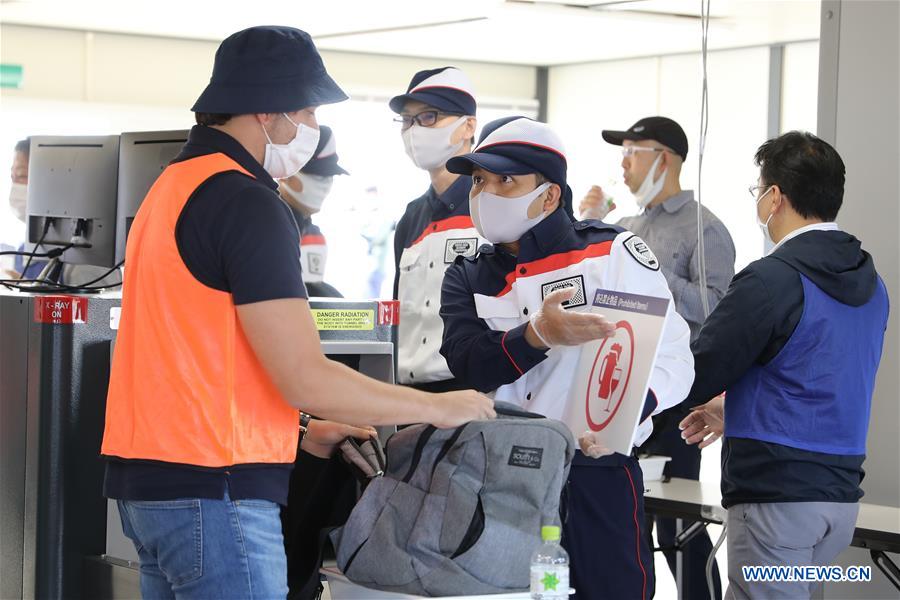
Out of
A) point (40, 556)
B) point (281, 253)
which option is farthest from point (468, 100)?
point (281, 253)

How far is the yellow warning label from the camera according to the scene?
10.3ft

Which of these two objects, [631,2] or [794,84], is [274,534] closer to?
[631,2]

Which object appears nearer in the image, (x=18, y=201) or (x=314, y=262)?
(x=314, y=262)

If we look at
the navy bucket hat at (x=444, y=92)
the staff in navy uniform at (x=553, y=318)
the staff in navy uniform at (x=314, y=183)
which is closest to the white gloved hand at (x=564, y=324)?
the staff in navy uniform at (x=553, y=318)

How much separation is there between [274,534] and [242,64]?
2.58 ft

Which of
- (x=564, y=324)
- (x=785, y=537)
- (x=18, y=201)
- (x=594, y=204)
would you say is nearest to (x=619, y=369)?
(x=564, y=324)

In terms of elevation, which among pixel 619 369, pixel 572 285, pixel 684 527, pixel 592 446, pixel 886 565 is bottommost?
pixel 684 527

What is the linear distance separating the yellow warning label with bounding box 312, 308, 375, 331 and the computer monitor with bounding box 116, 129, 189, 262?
2.64 feet

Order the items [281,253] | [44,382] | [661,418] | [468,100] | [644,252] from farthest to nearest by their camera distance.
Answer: [468,100] → [661,418] → [44,382] → [644,252] → [281,253]

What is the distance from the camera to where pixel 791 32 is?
8711mm

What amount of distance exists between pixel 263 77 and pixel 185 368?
0.51 meters

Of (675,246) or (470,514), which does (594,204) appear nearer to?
(675,246)

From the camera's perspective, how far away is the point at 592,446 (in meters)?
2.46

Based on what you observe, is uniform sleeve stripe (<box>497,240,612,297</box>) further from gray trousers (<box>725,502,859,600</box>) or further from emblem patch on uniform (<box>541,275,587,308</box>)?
gray trousers (<box>725,502,859,600</box>)
